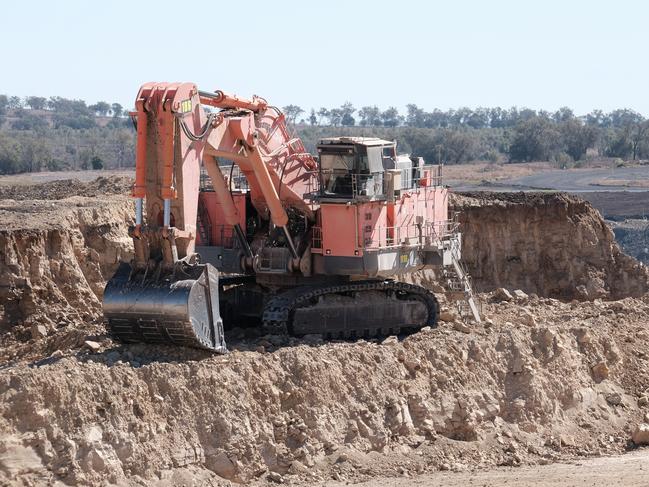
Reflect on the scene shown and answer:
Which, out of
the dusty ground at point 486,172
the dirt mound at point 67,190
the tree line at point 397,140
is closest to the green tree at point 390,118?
the tree line at point 397,140

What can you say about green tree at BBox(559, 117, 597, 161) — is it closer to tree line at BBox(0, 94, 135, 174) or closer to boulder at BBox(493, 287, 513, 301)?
tree line at BBox(0, 94, 135, 174)

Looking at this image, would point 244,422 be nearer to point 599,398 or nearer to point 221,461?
point 221,461

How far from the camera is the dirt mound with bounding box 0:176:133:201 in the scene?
3875 centimetres

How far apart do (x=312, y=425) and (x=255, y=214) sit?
5.65m

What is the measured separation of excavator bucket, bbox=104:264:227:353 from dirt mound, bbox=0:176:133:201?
1829cm

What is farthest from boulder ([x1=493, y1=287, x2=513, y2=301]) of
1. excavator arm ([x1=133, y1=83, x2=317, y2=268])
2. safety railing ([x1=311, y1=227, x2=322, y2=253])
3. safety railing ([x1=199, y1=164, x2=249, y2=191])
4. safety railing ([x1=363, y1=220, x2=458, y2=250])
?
excavator arm ([x1=133, y1=83, x2=317, y2=268])

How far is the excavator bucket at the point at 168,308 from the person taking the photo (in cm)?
1898

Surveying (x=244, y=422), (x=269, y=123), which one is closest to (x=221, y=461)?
(x=244, y=422)

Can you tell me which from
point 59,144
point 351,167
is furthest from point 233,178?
point 59,144

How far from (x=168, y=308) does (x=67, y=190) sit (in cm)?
2237

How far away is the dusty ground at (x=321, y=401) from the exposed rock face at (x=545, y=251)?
789 cm

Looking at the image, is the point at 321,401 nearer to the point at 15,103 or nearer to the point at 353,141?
the point at 353,141

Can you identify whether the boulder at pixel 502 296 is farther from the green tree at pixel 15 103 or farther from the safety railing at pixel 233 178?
the green tree at pixel 15 103

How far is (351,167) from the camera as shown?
2198cm
